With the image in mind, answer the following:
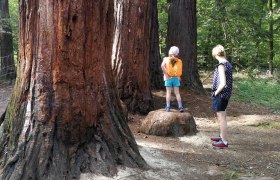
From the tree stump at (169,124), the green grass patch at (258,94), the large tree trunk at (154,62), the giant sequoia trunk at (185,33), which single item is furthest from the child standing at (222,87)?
the giant sequoia trunk at (185,33)

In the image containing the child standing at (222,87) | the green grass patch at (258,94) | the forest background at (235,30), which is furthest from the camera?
the forest background at (235,30)

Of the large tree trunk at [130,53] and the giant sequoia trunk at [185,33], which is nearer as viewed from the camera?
the large tree trunk at [130,53]

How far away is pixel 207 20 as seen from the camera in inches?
757

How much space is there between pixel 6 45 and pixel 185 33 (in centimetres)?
787

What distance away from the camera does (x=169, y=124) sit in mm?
8016

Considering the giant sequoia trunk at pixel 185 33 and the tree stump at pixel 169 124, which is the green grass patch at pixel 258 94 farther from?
the tree stump at pixel 169 124

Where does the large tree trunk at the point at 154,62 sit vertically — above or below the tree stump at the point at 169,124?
above

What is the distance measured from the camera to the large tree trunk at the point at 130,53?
9.65m

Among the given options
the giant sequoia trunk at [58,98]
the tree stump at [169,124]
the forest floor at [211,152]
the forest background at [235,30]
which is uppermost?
the forest background at [235,30]

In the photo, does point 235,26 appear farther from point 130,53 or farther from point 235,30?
point 130,53

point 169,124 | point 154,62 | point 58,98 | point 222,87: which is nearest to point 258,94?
point 154,62

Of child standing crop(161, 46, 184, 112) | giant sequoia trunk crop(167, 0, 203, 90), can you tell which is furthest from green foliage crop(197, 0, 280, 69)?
child standing crop(161, 46, 184, 112)

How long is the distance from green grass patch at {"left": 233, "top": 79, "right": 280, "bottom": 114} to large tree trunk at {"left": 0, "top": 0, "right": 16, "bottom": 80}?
853cm

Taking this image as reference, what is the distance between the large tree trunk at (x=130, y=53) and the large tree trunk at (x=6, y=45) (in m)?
7.15
